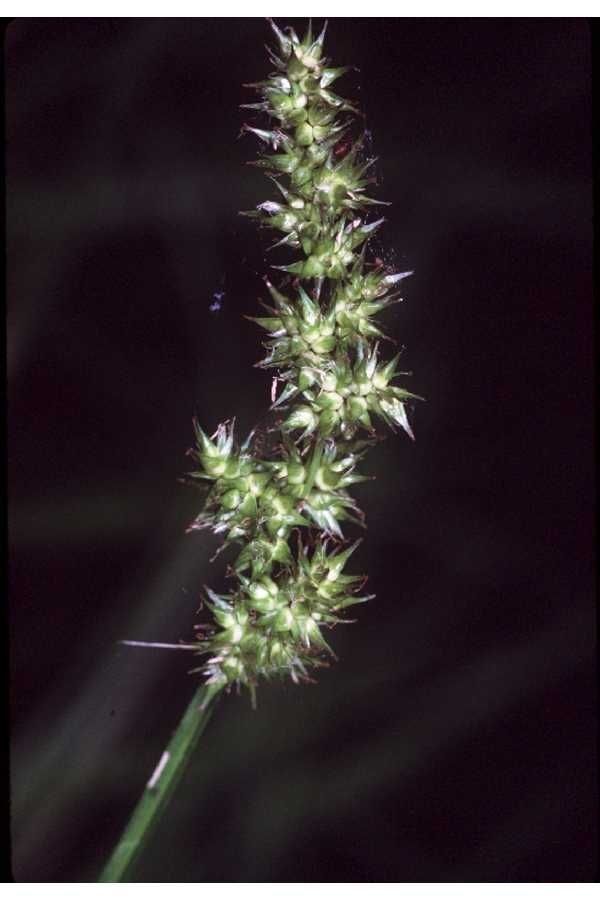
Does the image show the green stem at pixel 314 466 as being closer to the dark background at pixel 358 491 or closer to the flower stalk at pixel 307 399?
the flower stalk at pixel 307 399

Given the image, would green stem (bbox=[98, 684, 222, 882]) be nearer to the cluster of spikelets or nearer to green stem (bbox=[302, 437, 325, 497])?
the cluster of spikelets

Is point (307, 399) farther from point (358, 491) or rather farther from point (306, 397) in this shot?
point (358, 491)

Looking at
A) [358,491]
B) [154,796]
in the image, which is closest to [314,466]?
[358,491]

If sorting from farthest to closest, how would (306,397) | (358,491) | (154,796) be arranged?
1. (358,491)
2. (154,796)
3. (306,397)

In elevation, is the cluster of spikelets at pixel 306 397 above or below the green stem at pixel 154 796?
above

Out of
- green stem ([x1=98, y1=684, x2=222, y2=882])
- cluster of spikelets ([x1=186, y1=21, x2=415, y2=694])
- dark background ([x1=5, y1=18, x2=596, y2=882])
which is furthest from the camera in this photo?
dark background ([x1=5, y1=18, x2=596, y2=882])

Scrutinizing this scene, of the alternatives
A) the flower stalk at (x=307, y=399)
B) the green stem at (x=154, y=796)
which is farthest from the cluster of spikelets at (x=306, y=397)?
the green stem at (x=154, y=796)

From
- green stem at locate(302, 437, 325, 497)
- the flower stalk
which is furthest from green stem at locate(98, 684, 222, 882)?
green stem at locate(302, 437, 325, 497)
